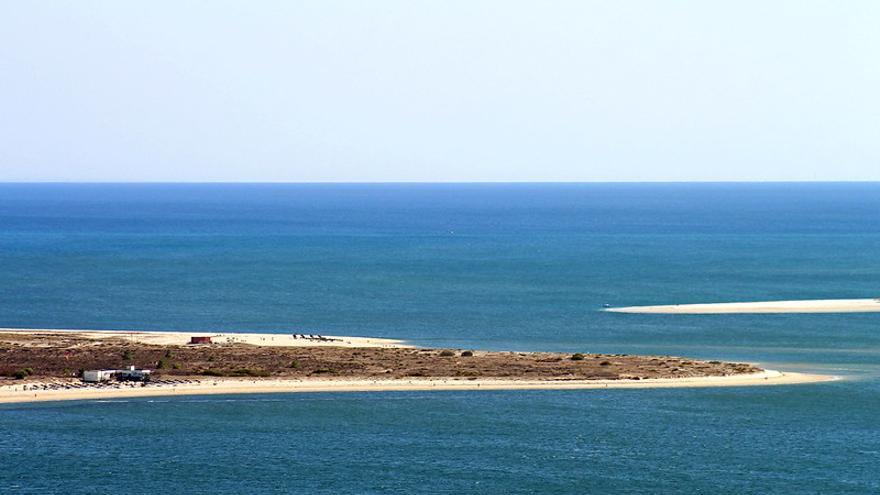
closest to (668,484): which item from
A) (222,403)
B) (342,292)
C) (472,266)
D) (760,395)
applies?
(760,395)

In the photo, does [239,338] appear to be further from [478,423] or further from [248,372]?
[478,423]

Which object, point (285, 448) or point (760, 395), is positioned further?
point (760, 395)

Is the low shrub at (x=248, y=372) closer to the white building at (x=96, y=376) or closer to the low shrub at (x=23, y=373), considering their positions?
the white building at (x=96, y=376)

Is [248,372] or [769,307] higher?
[248,372]

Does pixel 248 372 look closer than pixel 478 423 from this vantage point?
No

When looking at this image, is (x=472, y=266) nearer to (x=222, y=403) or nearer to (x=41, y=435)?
(x=222, y=403)

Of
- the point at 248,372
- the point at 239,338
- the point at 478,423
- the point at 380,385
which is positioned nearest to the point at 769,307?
the point at 239,338
